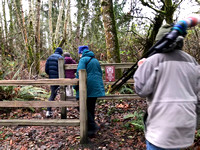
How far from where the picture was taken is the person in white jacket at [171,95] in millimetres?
1582

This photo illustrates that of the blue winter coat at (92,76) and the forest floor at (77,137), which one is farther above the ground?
the blue winter coat at (92,76)

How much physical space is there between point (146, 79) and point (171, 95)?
0.93 feet

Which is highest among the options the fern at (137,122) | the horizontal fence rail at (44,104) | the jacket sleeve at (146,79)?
the jacket sleeve at (146,79)

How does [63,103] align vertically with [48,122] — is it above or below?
above

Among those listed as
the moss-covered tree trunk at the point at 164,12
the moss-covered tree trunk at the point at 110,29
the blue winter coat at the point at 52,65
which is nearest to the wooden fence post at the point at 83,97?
the blue winter coat at the point at 52,65

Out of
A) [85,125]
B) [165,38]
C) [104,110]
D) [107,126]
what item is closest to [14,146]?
[85,125]

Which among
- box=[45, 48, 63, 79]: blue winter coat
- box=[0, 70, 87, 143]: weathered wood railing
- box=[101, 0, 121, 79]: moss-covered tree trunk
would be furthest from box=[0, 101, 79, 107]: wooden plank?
box=[101, 0, 121, 79]: moss-covered tree trunk

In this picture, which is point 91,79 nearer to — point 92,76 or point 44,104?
point 92,76

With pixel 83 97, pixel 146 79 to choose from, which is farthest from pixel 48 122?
pixel 146 79

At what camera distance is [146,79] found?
1.70m

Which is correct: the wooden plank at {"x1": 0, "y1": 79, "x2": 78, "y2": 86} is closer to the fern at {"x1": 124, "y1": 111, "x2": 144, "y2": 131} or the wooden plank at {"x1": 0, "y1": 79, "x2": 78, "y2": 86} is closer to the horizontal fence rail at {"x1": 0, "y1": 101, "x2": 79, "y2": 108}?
the horizontal fence rail at {"x1": 0, "y1": 101, "x2": 79, "y2": 108}

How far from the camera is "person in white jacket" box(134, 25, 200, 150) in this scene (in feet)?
5.19

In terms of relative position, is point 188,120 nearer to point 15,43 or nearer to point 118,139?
point 118,139

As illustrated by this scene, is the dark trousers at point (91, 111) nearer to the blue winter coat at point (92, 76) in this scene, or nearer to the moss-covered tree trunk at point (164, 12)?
the blue winter coat at point (92, 76)
